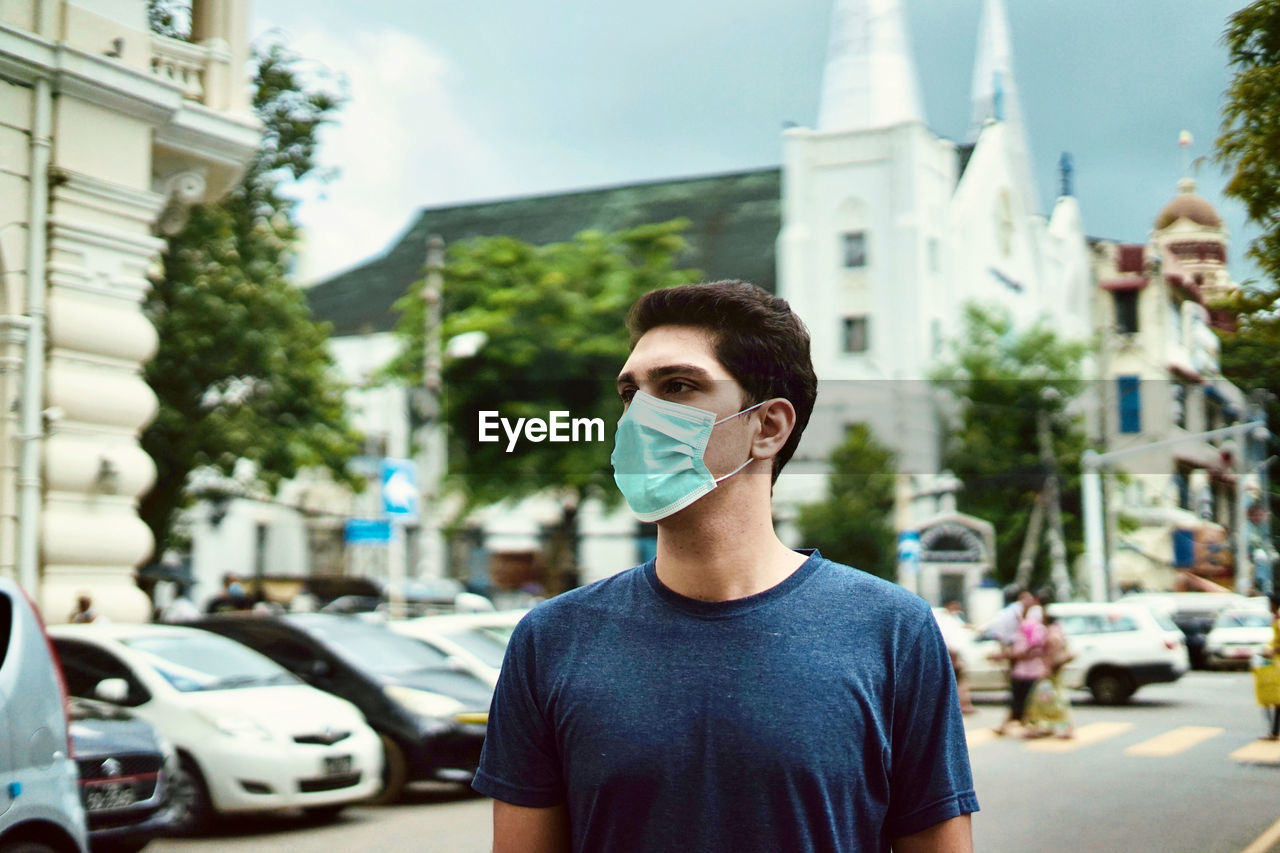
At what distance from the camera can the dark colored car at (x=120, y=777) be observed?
7.98 meters

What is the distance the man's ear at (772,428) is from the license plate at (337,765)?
8781mm

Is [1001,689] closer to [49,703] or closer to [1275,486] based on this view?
[1275,486]

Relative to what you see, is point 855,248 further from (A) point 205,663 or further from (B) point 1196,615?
(A) point 205,663

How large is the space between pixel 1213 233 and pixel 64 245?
9.97 meters

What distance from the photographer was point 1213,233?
13523mm

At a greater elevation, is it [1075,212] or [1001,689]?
[1075,212]

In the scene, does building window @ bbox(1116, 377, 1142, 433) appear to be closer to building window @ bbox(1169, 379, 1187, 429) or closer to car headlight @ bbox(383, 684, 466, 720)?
building window @ bbox(1169, 379, 1187, 429)

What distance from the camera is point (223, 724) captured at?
10.0 meters

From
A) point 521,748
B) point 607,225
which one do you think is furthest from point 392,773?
point 607,225

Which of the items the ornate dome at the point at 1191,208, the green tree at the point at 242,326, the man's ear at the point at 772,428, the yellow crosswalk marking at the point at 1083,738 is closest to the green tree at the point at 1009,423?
the ornate dome at the point at 1191,208

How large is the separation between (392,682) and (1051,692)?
735 centimetres

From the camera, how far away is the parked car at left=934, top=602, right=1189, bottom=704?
2111cm

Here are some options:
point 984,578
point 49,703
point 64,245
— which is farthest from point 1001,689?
point 49,703

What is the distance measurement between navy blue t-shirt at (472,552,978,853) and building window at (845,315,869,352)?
3779cm
